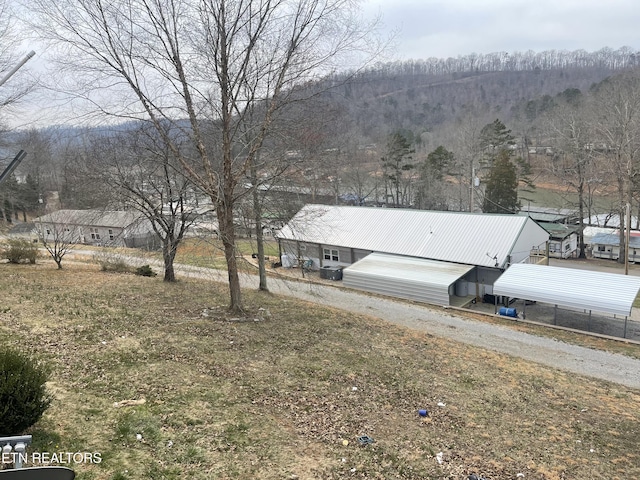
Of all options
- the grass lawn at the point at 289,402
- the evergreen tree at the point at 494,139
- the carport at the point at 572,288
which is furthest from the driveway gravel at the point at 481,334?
the evergreen tree at the point at 494,139

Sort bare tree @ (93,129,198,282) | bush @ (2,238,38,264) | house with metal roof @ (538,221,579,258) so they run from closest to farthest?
bare tree @ (93,129,198,282) → bush @ (2,238,38,264) → house with metal roof @ (538,221,579,258)

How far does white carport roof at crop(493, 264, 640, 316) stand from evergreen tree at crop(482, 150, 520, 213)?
2578cm

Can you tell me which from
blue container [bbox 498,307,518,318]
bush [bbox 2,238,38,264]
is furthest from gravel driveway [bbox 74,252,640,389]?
bush [bbox 2,238,38,264]

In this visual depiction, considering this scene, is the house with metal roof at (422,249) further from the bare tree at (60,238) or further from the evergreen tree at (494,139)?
the evergreen tree at (494,139)

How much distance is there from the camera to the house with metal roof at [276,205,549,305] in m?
21.3

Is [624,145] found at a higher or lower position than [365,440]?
higher

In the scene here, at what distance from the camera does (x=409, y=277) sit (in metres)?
21.5

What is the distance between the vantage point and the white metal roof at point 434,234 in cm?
2212

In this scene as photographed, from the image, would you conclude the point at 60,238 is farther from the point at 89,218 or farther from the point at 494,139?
the point at 494,139

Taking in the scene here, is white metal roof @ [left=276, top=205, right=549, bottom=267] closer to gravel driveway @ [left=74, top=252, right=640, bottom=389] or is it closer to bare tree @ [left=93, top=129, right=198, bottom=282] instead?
gravel driveway @ [left=74, top=252, right=640, bottom=389]

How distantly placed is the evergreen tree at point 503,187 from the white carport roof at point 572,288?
2578 centimetres

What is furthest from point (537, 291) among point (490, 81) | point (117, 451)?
point (490, 81)

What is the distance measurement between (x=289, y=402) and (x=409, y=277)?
14.8 metres

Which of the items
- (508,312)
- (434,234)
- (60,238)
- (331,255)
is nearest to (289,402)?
(508,312)
